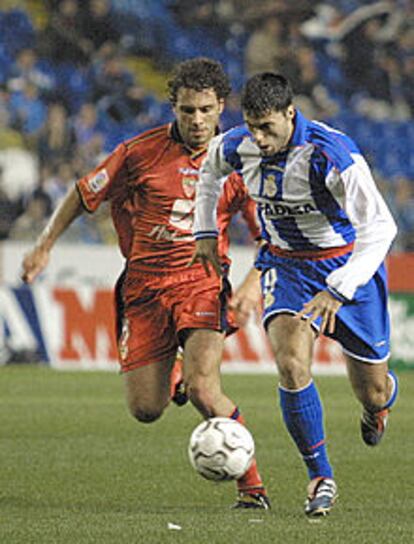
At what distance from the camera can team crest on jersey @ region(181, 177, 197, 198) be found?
7129mm

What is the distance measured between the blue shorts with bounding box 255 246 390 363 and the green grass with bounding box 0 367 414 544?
2.52 feet

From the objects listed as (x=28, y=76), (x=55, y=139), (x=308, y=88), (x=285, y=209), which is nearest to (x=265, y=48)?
(x=308, y=88)

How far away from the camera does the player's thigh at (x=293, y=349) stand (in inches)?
235

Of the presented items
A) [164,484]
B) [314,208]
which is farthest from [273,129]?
[164,484]

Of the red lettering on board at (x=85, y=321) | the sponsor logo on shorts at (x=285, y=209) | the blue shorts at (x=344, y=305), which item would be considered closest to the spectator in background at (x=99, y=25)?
the red lettering on board at (x=85, y=321)

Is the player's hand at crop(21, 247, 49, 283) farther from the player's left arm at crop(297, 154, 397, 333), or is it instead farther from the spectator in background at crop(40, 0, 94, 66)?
the spectator in background at crop(40, 0, 94, 66)

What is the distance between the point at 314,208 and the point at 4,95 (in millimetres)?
13457

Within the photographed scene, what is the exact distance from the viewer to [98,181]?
6984mm

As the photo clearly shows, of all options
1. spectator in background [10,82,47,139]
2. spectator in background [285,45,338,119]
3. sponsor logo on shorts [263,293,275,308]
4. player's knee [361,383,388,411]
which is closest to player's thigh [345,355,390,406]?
player's knee [361,383,388,411]

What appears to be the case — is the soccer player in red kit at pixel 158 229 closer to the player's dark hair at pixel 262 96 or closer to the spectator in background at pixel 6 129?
the player's dark hair at pixel 262 96

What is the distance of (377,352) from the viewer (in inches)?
259

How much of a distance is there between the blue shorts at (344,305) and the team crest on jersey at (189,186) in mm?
757

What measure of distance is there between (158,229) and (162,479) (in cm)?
139

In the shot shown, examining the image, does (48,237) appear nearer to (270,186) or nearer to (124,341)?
(124,341)
